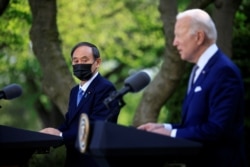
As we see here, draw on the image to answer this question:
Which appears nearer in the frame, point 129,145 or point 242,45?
point 129,145

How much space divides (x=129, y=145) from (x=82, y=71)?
229cm

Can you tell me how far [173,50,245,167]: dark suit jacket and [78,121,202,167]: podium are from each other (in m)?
0.18

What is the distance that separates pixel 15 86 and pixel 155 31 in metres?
16.2

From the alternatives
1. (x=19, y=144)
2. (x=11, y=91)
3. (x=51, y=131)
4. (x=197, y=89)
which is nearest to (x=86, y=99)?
(x=51, y=131)

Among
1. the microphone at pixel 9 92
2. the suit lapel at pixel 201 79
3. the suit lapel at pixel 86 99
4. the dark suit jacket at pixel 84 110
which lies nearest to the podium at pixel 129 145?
the suit lapel at pixel 201 79

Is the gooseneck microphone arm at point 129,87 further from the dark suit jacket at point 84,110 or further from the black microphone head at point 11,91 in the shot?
the dark suit jacket at point 84,110

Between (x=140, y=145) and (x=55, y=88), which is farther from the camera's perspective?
(x=55, y=88)

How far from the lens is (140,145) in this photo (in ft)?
14.6

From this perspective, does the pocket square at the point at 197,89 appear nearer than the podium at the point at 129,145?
No

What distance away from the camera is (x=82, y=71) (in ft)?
21.7

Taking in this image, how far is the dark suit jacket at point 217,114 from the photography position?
4621mm

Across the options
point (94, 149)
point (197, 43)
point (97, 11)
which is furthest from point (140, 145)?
point (97, 11)

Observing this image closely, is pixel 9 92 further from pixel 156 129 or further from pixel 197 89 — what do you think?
pixel 197 89

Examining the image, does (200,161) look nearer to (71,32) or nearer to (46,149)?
(46,149)
